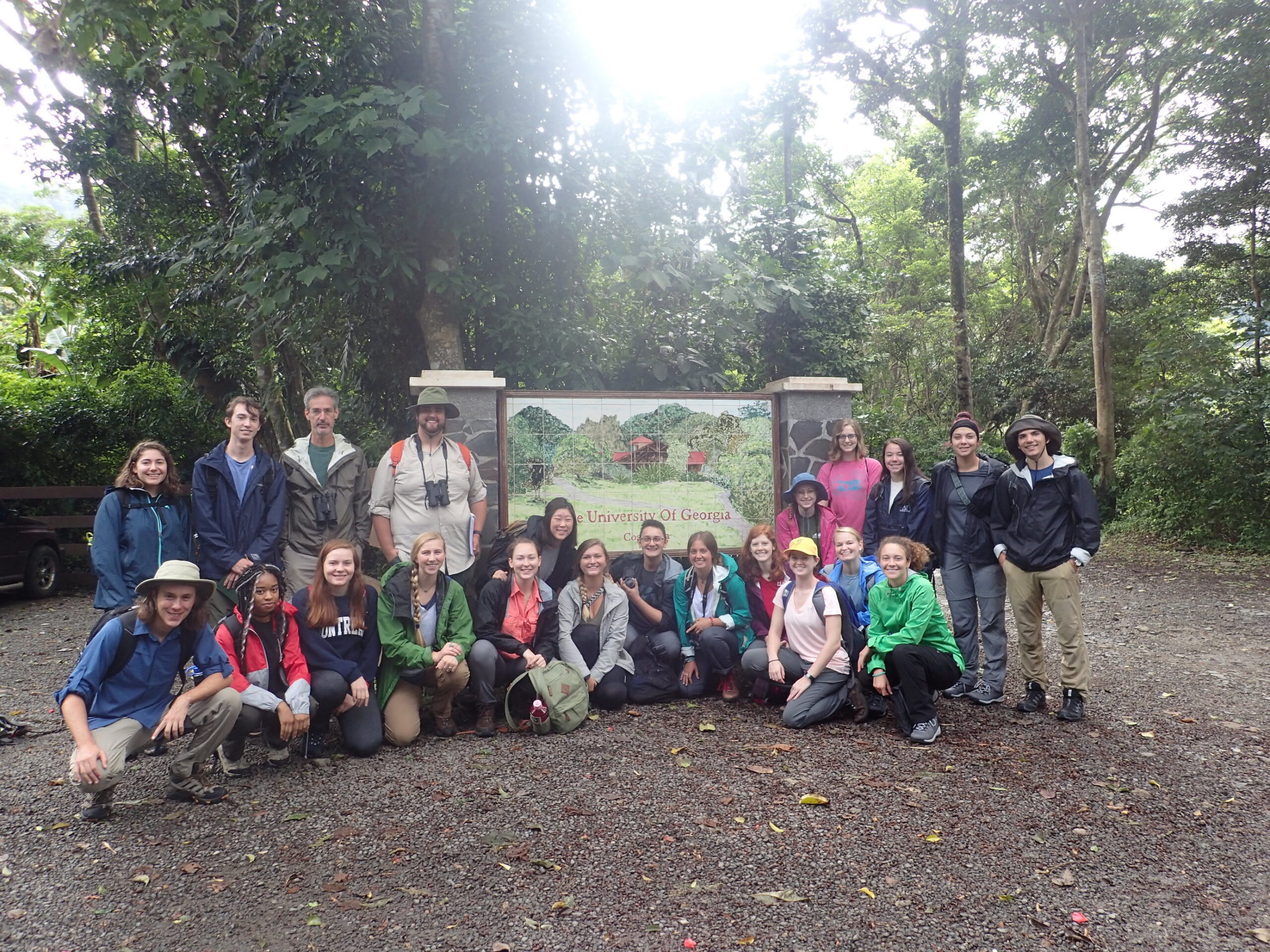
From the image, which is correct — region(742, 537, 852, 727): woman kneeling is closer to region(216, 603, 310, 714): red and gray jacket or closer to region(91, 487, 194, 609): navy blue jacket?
region(216, 603, 310, 714): red and gray jacket

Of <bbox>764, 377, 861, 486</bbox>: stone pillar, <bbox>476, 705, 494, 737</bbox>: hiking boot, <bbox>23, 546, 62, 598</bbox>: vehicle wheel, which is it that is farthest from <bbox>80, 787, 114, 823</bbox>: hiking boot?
<bbox>23, 546, 62, 598</bbox>: vehicle wheel

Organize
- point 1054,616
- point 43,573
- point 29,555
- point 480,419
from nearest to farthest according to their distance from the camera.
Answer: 1. point 1054,616
2. point 480,419
3. point 29,555
4. point 43,573

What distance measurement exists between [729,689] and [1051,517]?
226cm

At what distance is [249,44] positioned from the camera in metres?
8.46

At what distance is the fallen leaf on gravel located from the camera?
306 cm

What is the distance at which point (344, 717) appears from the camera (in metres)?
4.75

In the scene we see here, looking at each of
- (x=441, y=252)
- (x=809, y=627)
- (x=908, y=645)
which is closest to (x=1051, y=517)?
(x=908, y=645)

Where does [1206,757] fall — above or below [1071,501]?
below

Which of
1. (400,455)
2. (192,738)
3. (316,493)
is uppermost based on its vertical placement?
(400,455)

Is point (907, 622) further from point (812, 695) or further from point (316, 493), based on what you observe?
point (316, 493)

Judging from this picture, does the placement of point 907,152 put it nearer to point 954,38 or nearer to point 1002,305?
point 954,38

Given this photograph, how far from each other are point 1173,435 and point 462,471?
11.6 metres

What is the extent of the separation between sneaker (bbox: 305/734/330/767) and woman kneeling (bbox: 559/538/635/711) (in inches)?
57.8

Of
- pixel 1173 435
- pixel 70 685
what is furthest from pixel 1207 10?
pixel 70 685
